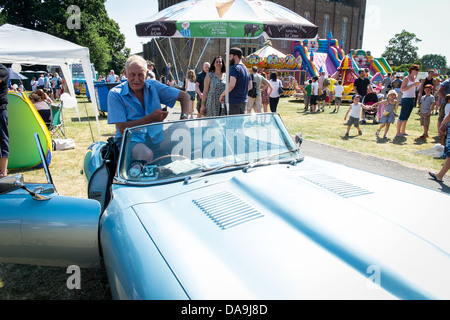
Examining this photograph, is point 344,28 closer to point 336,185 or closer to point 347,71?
point 347,71

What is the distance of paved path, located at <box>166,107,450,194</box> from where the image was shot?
5172mm

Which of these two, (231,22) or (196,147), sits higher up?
(231,22)

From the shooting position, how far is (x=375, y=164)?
6.20m

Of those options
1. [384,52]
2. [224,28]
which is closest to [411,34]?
[384,52]

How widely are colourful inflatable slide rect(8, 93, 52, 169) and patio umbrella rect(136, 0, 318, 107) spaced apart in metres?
2.87

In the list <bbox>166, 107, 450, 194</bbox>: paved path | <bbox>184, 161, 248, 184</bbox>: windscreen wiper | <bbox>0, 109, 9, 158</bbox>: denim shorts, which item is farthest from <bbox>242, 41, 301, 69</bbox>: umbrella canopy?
<bbox>184, 161, 248, 184</bbox>: windscreen wiper

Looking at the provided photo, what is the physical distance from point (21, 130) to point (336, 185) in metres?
5.80

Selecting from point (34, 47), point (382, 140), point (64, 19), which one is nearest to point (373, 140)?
point (382, 140)

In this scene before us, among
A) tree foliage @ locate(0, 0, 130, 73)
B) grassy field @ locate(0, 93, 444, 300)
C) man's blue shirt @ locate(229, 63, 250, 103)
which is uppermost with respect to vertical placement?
tree foliage @ locate(0, 0, 130, 73)

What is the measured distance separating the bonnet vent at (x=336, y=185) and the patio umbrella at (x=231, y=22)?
3524 mm

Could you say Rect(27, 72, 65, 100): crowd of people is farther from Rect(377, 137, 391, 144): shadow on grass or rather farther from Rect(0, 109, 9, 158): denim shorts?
Rect(377, 137, 391, 144): shadow on grass

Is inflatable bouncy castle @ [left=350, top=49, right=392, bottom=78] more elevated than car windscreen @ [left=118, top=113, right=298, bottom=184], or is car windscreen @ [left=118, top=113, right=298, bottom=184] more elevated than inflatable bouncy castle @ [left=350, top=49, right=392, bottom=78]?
inflatable bouncy castle @ [left=350, top=49, right=392, bottom=78]

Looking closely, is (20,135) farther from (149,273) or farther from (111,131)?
(149,273)

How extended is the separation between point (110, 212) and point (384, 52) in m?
91.4
